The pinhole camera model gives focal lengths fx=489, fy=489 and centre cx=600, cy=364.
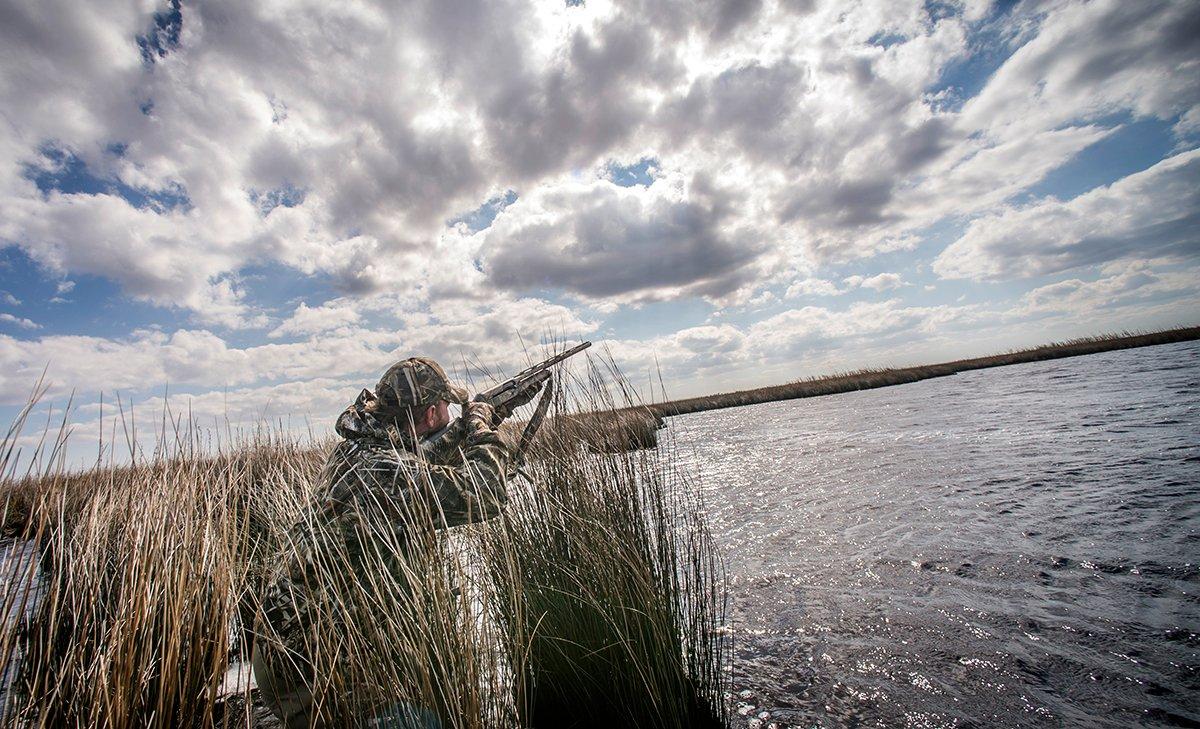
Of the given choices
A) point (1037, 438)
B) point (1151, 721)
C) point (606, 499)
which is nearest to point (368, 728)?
point (606, 499)

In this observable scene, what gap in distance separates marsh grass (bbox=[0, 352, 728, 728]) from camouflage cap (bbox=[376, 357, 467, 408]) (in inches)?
28.6

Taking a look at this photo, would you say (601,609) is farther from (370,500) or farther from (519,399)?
(519,399)

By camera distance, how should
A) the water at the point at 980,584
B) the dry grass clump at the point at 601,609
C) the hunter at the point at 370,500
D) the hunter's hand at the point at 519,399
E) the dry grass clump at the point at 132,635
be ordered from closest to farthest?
the dry grass clump at the point at 132,635 → the hunter at the point at 370,500 → the dry grass clump at the point at 601,609 → the water at the point at 980,584 → the hunter's hand at the point at 519,399

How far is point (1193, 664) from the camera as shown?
2.74 meters

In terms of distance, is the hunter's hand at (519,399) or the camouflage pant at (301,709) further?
the hunter's hand at (519,399)

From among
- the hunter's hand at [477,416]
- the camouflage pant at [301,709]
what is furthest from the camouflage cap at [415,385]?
the camouflage pant at [301,709]

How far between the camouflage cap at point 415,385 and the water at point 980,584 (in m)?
2.63

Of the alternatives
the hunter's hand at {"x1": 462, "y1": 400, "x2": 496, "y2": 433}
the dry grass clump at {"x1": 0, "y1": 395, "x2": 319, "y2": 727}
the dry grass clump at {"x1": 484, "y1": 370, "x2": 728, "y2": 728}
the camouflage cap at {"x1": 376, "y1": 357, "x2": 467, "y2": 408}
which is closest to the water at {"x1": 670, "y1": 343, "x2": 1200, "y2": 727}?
the dry grass clump at {"x1": 484, "y1": 370, "x2": 728, "y2": 728}

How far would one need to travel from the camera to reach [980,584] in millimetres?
3963

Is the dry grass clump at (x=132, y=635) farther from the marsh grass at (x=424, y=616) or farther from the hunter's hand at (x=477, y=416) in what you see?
the hunter's hand at (x=477, y=416)

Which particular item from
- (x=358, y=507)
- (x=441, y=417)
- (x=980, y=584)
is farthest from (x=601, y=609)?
(x=980, y=584)

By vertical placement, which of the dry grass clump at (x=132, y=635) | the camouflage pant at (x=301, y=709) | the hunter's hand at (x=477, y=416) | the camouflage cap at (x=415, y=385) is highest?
the camouflage cap at (x=415, y=385)

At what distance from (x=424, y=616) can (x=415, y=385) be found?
1.49 m

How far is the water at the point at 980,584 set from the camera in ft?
9.04
